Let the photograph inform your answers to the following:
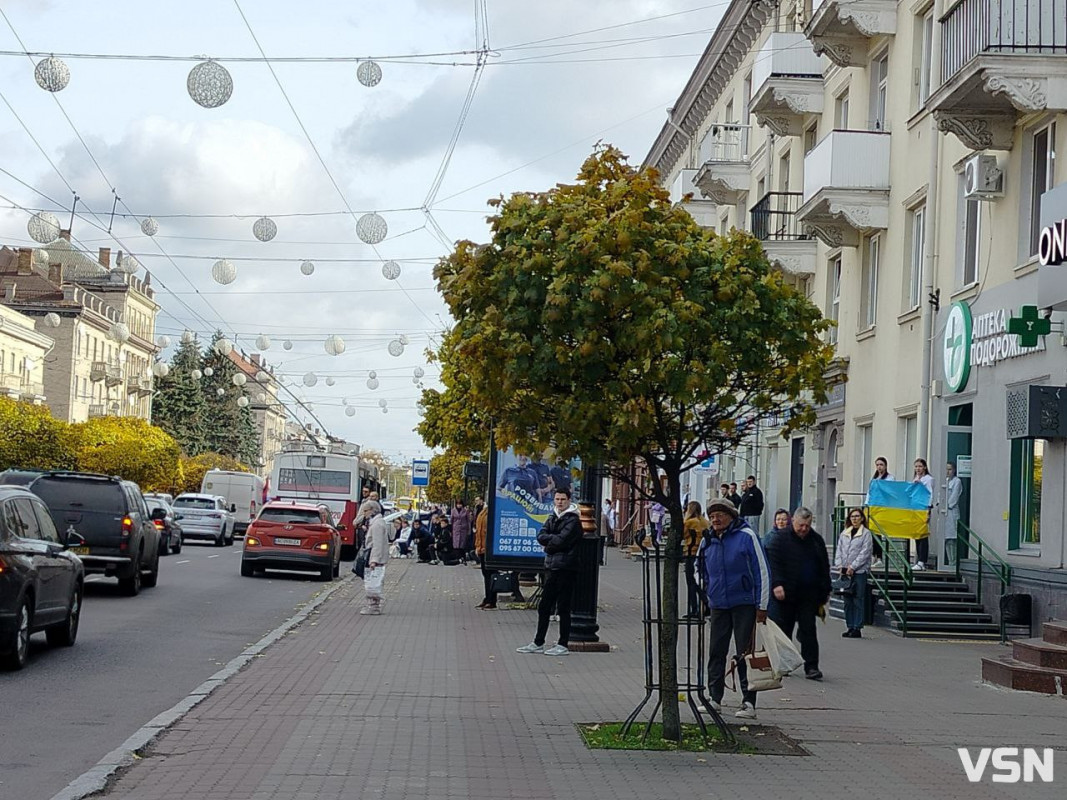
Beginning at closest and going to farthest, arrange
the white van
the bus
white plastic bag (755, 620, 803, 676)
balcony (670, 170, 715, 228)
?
white plastic bag (755, 620, 803, 676) < balcony (670, 170, 715, 228) < the bus < the white van

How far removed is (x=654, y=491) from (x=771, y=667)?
6.27 feet

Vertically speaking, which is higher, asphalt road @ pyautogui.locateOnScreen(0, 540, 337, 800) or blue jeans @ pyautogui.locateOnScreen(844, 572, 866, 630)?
blue jeans @ pyautogui.locateOnScreen(844, 572, 866, 630)

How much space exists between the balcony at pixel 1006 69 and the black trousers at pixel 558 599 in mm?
8913

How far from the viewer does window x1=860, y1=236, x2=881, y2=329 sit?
2898cm

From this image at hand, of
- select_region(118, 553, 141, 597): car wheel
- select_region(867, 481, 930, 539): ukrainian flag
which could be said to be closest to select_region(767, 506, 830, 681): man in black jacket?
select_region(867, 481, 930, 539): ukrainian flag

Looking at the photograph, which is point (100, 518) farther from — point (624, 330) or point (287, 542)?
point (624, 330)

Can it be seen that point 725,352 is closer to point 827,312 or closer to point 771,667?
point 771,667

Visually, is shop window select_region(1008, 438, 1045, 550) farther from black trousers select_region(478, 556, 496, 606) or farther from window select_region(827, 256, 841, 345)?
window select_region(827, 256, 841, 345)

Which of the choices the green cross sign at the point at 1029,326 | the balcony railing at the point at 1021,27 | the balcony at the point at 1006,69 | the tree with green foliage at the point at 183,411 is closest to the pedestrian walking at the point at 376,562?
the green cross sign at the point at 1029,326

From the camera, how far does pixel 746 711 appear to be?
12.2 m

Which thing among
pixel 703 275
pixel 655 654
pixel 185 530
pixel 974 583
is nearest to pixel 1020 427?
pixel 974 583

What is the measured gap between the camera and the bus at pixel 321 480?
48.3 m

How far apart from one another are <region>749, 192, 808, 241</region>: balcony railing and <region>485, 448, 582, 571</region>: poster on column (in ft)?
40.1

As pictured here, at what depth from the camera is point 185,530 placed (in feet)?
179
